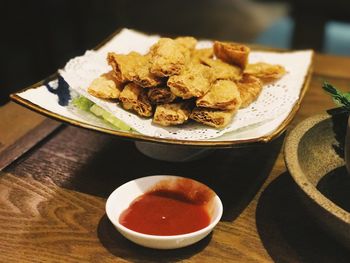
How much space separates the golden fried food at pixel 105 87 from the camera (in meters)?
1.26

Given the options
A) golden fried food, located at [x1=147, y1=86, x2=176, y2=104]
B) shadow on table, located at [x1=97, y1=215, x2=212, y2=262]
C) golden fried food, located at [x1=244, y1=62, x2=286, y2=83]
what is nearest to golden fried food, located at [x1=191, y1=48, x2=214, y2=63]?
golden fried food, located at [x1=244, y1=62, x2=286, y2=83]

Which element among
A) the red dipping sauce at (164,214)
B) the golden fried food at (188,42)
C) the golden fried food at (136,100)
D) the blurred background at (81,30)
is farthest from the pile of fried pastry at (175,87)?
the blurred background at (81,30)

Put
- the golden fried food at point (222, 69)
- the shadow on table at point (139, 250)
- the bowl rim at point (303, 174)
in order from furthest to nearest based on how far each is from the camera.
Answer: the golden fried food at point (222, 69) < the shadow on table at point (139, 250) < the bowl rim at point (303, 174)

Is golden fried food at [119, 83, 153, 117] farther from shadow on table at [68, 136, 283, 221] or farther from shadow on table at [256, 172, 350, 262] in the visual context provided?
shadow on table at [256, 172, 350, 262]

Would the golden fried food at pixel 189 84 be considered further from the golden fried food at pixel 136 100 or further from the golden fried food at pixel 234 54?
the golden fried food at pixel 234 54

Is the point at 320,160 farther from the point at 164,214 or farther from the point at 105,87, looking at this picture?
the point at 105,87

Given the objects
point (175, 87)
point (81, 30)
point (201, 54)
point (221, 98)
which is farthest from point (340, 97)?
point (81, 30)

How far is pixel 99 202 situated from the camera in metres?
1.12

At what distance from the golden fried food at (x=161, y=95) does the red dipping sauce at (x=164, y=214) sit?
26 cm

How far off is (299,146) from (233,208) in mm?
221

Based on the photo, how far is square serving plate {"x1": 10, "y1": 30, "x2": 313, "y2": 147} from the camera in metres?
1.08

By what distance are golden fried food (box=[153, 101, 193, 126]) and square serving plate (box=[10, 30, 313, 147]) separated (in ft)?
0.29

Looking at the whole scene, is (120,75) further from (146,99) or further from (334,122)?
(334,122)

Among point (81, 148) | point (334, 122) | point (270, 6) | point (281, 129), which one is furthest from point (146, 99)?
point (270, 6)
